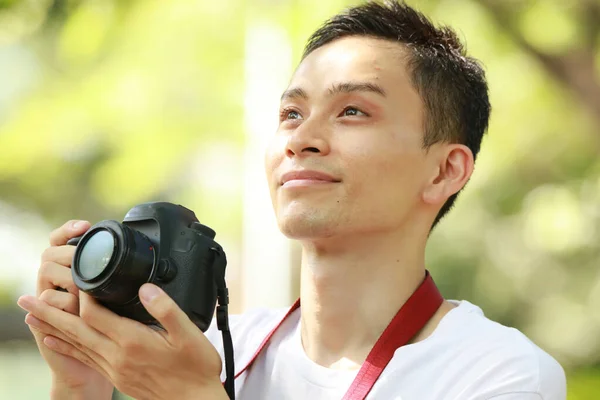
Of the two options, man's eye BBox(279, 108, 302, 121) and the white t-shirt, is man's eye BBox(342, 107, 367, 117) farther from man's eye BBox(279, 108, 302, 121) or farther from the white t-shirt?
the white t-shirt

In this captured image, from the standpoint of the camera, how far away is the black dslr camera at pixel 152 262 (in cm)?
92

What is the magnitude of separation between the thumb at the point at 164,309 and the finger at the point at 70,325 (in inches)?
3.4

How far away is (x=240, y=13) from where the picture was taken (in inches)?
110

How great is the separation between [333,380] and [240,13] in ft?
6.32

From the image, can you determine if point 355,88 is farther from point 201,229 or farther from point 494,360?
point 494,360

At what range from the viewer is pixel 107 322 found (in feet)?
3.12

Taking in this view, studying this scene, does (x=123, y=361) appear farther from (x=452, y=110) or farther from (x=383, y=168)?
(x=452, y=110)

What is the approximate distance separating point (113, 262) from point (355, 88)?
0.42 m

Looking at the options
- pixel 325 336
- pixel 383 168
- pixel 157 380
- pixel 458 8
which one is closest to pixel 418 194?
pixel 383 168

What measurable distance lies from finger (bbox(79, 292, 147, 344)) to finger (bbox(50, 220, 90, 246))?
0.13 metres

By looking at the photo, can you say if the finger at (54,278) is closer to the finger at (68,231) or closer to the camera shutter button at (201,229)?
the finger at (68,231)

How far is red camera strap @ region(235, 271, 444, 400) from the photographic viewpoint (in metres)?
1.04

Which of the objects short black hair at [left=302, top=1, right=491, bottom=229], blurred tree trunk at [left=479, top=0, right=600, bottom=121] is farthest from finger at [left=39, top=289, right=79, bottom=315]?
blurred tree trunk at [left=479, top=0, right=600, bottom=121]

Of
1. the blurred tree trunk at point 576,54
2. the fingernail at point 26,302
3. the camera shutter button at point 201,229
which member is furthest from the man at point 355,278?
the blurred tree trunk at point 576,54
